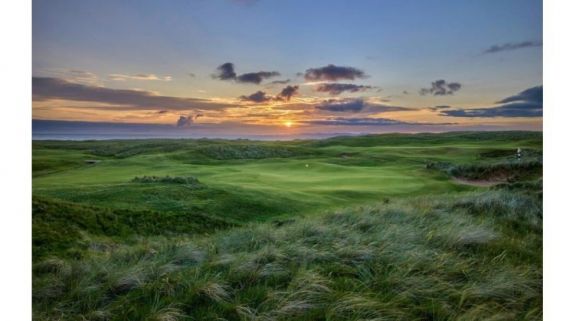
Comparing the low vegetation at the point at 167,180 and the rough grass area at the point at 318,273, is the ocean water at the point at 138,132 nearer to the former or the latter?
the low vegetation at the point at 167,180

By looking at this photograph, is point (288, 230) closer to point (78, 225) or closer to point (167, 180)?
point (167, 180)

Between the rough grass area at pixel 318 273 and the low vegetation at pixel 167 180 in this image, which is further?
the low vegetation at pixel 167 180

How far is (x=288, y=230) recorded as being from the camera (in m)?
4.28

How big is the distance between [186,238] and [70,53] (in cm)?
203

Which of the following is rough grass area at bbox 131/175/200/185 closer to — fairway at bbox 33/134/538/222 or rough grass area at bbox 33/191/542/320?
fairway at bbox 33/134/538/222

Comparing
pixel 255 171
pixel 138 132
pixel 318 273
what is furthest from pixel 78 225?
pixel 318 273

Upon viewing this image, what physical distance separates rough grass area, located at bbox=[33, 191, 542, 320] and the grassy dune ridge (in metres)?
0.01

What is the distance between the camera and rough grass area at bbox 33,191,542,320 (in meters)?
3.27

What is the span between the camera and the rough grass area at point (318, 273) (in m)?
3.27

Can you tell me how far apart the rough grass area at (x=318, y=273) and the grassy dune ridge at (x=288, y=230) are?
0.04 feet

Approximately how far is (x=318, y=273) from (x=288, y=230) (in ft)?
2.61

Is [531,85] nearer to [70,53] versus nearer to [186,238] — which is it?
[186,238]

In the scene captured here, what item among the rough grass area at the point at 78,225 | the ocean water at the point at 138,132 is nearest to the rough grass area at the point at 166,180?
the rough grass area at the point at 78,225
